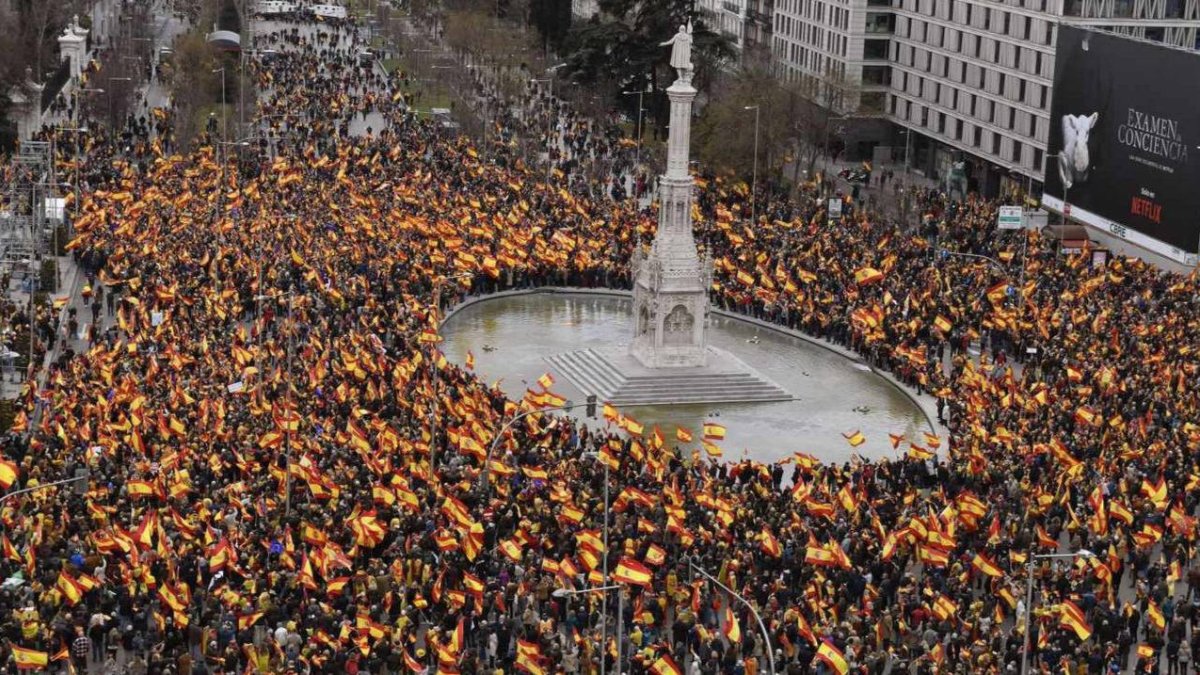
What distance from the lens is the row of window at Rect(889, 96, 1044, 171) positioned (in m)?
109

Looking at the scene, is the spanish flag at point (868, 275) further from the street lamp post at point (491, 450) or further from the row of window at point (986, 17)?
the row of window at point (986, 17)

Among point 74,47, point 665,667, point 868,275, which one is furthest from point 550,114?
point 665,667

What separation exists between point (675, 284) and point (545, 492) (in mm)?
21219

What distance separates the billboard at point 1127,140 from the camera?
3482 inches

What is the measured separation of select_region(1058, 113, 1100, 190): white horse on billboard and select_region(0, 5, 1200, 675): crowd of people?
1164cm

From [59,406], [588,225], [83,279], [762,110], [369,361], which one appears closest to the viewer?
[59,406]

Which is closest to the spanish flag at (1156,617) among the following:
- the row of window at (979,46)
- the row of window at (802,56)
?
the row of window at (979,46)

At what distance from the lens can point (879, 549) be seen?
51.6 metres

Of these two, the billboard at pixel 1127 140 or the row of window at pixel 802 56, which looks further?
the row of window at pixel 802 56

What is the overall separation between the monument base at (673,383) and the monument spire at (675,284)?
0.66m

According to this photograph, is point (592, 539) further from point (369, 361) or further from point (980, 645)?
point (369, 361)

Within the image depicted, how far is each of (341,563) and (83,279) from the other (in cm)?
4273

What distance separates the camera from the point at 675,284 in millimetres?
74062

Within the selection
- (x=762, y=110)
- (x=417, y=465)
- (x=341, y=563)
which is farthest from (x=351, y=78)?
(x=341, y=563)
